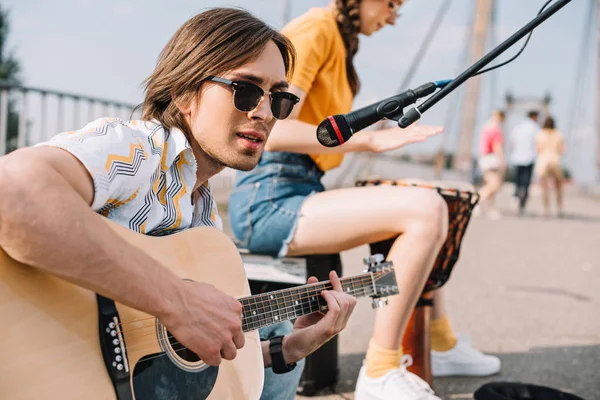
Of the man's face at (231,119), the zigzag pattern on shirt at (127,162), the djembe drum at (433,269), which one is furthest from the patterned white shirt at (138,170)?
the djembe drum at (433,269)

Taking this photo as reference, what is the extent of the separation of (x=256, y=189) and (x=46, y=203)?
1.35 metres

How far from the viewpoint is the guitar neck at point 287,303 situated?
4.98 ft

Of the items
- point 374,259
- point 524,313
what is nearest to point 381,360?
point 374,259

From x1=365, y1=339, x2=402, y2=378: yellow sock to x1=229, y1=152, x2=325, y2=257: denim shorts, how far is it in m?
0.50

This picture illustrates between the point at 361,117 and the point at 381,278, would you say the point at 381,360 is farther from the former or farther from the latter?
the point at 361,117

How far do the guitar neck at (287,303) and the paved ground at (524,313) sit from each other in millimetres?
840

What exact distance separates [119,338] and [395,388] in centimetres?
119

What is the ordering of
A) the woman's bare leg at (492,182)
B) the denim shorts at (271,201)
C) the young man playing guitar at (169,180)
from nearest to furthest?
the young man playing guitar at (169,180) → the denim shorts at (271,201) → the woman's bare leg at (492,182)

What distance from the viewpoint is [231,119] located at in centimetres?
153

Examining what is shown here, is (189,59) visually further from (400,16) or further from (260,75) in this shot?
(400,16)

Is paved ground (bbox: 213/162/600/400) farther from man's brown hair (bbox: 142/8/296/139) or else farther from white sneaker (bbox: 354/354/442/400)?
man's brown hair (bbox: 142/8/296/139)

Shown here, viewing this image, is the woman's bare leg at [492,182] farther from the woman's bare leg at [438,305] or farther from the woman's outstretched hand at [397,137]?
the woman's outstretched hand at [397,137]

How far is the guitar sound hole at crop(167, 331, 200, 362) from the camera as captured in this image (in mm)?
1321

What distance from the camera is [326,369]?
252 cm
